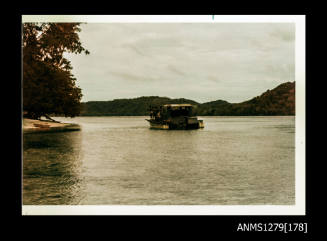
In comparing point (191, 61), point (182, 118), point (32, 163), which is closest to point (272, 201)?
point (32, 163)

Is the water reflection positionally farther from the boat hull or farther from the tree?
the boat hull

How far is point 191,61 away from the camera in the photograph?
3047cm

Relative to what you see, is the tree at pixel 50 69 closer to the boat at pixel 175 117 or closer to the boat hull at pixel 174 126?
the boat at pixel 175 117

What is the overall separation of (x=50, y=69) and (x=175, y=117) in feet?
106

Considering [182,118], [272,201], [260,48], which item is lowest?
[272,201]

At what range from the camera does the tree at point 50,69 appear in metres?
15.6

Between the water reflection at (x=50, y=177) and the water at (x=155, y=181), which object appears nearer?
the water reflection at (x=50, y=177)

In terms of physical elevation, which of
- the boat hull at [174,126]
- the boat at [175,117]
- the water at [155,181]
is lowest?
the water at [155,181]

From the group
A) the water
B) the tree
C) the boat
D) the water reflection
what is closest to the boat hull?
the boat

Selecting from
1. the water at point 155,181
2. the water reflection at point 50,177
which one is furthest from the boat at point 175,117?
the water reflection at point 50,177

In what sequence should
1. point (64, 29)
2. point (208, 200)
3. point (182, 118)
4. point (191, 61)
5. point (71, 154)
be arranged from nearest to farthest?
point (208, 200), point (64, 29), point (71, 154), point (191, 61), point (182, 118)

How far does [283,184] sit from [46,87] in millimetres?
15582

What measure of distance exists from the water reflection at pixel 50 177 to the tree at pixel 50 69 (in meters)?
3.32

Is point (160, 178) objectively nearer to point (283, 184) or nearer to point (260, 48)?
point (283, 184)
